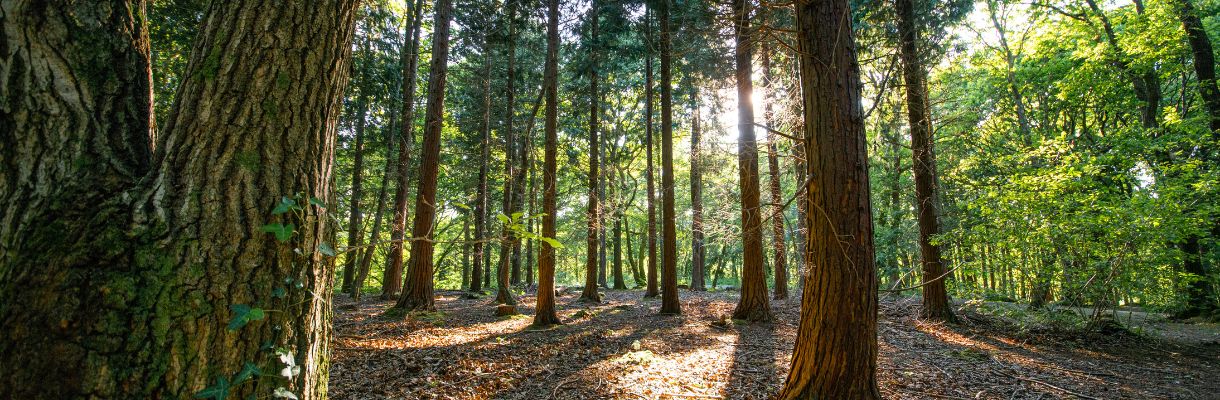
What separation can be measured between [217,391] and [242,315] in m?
0.21

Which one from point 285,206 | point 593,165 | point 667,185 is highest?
point 593,165

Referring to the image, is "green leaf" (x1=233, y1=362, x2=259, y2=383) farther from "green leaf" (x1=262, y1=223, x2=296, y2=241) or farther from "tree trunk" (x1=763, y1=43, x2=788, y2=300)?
"tree trunk" (x1=763, y1=43, x2=788, y2=300)

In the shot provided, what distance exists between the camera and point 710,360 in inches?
239

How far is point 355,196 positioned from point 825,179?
12.6 m

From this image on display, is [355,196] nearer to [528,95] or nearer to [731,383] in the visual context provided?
[528,95]

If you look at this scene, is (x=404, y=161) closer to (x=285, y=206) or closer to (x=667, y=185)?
(x=667, y=185)

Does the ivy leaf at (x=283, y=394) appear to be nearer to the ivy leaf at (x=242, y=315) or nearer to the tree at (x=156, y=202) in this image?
the tree at (x=156, y=202)

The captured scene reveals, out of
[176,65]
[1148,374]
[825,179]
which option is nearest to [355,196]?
[176,65]

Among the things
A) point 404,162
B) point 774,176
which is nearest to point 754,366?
point 774,176

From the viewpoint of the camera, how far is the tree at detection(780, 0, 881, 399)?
3.41 m

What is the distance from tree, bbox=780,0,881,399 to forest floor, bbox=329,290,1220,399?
49.5 inches

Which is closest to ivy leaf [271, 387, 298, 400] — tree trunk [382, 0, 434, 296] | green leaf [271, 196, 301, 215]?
green leaf [271, 196, 301, 215]

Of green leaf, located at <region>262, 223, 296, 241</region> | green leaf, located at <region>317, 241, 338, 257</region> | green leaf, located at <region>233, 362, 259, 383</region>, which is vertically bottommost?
green leaf, located at <region>233, 362, 259, 383</region>

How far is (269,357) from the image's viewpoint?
1.42m
